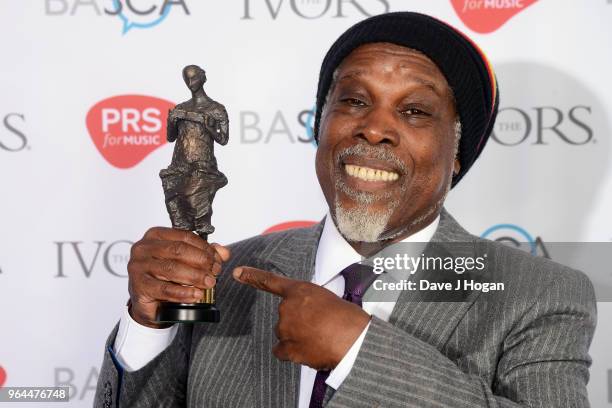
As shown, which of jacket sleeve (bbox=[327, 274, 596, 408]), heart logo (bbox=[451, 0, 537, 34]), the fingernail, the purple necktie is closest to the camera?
jacket sleeve (bbox=[327, 274, 596, 408])

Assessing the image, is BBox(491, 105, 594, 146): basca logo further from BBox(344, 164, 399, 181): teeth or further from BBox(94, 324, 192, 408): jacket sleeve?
BBox(94, 324, 192, 408): jacket sleeve

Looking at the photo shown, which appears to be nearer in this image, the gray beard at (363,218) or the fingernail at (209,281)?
the fingernail at (209,281)

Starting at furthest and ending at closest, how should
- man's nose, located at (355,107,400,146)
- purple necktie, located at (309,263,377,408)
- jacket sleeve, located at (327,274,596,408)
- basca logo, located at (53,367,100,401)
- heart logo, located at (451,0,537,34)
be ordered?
basca logo, located at (53,367,100,401), heart logo, located at (451,0,537,34), man's nose, located at (355,107,400,146), purple necktie, located at (309,263,377,408), jacket sleeve, located at (327,274,596,408)

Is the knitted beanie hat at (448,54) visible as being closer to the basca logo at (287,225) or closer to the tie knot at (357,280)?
the tie knot at (357,280)

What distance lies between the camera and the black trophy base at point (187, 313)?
1381 millimetres

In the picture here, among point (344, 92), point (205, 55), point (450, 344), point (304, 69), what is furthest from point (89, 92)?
point (450, 344)

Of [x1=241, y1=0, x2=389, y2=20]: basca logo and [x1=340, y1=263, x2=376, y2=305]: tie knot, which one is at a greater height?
[x1=241, y1=0, x2=389, y2=20]: basca logo

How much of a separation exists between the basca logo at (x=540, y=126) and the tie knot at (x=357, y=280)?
99cm

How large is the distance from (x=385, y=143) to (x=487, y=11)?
98cm

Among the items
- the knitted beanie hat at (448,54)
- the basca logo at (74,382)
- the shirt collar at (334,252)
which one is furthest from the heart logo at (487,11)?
the basca logo at (74,382)

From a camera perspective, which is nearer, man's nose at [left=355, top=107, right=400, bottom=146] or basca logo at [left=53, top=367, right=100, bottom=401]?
man's nose at [left=355, top=107, right=400, bottom=146]

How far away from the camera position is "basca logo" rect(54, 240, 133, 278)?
246cm

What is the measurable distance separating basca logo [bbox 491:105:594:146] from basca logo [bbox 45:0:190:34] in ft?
3.34

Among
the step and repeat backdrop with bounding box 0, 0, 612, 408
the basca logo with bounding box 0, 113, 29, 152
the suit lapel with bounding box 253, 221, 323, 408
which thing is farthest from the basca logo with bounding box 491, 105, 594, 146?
the basca logo with bounding box 0, 113, 29, 152
